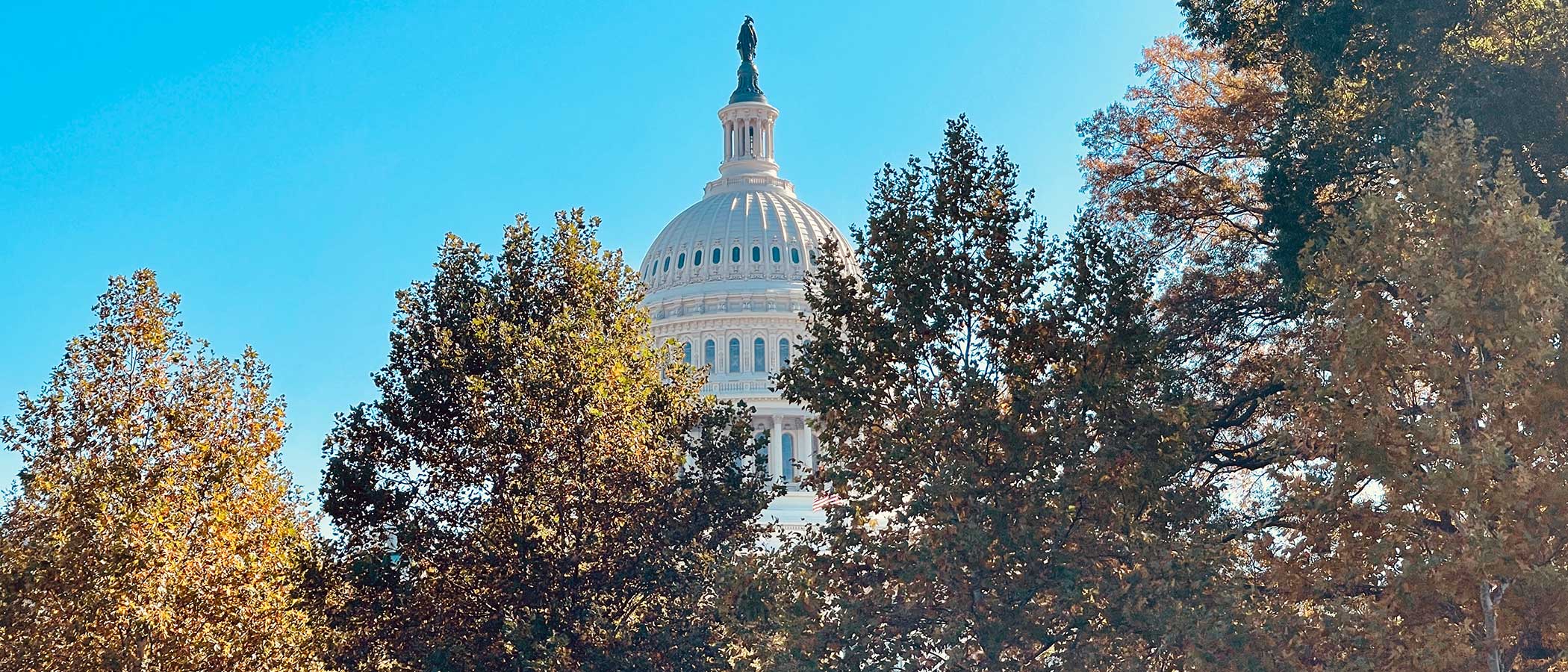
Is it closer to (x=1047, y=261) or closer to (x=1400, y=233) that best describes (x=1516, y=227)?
(x=1400, y=233)

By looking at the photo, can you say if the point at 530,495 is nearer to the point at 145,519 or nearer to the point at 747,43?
the point at 145,519

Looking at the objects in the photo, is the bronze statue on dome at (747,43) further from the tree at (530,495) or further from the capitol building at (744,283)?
the tree at (530,495)

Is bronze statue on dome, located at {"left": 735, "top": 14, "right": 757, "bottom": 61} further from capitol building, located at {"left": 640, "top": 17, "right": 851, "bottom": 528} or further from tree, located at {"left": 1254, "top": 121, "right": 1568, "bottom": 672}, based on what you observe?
tree, located at {"left": 1254, "top": 121, "right": 1568, "bottom": 672}

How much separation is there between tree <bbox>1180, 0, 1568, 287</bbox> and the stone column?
313ft

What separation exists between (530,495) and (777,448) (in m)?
99.3

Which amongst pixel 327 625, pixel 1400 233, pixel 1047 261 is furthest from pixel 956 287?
pixel 327 625

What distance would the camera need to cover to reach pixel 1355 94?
24.1m

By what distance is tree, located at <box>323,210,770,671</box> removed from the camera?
82.4 feet

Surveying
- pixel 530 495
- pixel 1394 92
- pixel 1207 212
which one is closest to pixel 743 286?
pixel 1207 212

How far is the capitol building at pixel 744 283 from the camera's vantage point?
4985 inches

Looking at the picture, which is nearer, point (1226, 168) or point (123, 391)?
point (123, 391)

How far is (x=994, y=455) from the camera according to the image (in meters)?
22.1

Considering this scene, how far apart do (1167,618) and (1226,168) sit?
10469mm

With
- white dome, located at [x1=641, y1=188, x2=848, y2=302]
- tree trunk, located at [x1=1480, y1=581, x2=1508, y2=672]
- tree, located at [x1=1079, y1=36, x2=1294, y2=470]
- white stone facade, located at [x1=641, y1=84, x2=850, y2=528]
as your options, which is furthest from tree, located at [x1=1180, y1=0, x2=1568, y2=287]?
white dome, located at [x1=641, y1=188, x2=848, y2=302]
